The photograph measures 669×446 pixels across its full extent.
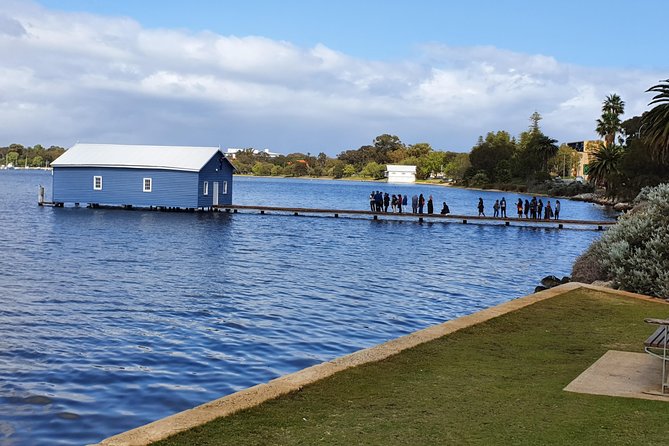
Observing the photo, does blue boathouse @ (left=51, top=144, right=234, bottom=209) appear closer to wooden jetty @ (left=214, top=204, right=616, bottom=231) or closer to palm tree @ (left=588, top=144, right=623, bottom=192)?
wooden jetty @ (left=214, top=204, right=616, bottom=231)

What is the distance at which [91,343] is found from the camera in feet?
52.9

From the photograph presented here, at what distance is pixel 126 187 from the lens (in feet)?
222

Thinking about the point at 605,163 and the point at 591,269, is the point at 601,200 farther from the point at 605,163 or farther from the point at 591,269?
the point at 591,269

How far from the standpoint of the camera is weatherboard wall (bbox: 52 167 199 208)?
66.4 meters

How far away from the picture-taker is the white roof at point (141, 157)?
6556 cm

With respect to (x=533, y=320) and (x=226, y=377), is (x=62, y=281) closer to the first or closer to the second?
(x=226, y=377)

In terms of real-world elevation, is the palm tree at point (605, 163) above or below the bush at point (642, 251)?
above

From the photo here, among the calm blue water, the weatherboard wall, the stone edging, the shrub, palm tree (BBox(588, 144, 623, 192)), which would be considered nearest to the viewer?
the stone edging

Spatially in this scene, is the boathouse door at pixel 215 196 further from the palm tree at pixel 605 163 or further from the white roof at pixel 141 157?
the palm tree at pixel 605 163

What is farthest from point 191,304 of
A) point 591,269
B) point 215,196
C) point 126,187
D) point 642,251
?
point 215,196

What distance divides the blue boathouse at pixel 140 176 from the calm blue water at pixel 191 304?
1537 centimetres

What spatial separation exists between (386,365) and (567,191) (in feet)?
486

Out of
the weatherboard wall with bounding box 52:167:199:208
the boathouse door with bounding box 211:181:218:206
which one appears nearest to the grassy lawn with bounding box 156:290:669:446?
the weatherboard wall with bounding box 52:167:199:208

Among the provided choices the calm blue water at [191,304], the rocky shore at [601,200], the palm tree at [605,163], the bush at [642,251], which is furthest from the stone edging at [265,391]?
the palm tree at [605,163]
